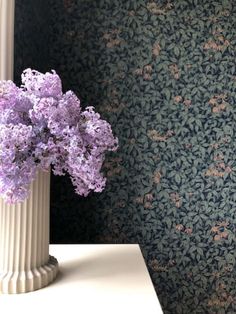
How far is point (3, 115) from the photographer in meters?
1.08

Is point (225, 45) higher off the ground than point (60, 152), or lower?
higher

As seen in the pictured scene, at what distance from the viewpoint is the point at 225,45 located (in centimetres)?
209

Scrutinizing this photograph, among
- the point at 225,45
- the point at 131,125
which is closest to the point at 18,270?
the point at 131,125

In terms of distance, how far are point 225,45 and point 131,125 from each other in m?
0.64

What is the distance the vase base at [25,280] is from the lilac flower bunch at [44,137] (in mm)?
247

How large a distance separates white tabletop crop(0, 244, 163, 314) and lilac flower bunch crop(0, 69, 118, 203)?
285 mm

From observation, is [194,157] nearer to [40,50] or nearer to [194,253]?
[194,253]

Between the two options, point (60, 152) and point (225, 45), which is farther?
point (225, 45)

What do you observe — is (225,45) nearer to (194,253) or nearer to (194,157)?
(194,157)

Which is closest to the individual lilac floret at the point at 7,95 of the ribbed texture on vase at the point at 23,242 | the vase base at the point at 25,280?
the ribbed texture on vase at the point at 23,242

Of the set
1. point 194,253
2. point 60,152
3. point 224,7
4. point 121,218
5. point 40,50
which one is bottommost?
point 194,253

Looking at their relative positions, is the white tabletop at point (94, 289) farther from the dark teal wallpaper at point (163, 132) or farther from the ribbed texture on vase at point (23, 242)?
the dark teal wallpaper at point (163, 132)

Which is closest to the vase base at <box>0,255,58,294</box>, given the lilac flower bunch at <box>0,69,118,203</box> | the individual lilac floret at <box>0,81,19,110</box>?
the lilac flower bunch at <box>0,69,118,203</box>

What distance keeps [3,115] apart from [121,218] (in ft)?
3.79
